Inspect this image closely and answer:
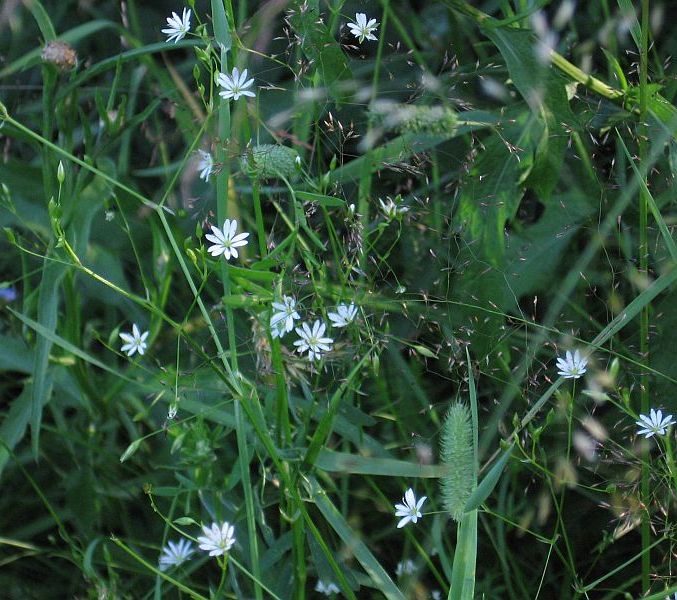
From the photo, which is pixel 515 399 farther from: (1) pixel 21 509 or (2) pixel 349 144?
(1) pixel 21 509

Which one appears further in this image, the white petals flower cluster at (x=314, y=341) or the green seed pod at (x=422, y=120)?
the green seed pod at (x=422, y=120)

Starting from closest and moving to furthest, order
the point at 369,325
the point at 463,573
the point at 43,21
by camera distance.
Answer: the point at 463,573, the point at 369,325, the point at 43,21

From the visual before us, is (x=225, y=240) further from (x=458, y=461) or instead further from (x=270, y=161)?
(x=458, y=461)

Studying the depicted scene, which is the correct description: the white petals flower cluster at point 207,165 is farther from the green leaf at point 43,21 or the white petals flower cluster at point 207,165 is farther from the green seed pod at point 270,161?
the green leaf at point 43,21

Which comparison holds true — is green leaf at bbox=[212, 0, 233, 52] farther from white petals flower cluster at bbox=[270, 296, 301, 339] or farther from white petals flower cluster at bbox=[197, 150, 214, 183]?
white petals flower cluster at bbox=[270, 296, 301, 339]

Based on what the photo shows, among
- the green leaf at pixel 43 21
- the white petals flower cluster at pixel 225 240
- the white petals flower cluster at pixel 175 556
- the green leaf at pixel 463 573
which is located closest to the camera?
the green leaf at pixel 463 573

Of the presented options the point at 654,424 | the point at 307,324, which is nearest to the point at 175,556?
the point at 307,324

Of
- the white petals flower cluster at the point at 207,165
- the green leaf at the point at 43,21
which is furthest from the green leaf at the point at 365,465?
the green leaf at the point at 43,21

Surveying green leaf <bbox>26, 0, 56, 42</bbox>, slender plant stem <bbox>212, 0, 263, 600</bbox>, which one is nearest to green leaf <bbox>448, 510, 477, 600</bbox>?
slender plant stem <bbox>212, 0, 263, 600</bbox>
